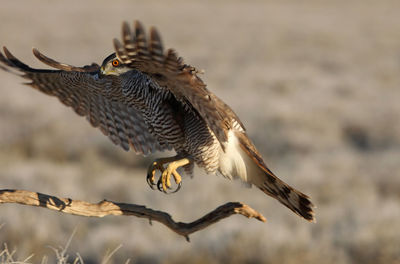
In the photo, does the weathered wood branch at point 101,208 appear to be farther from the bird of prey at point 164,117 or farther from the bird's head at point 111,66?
the bird's head at point 111,66

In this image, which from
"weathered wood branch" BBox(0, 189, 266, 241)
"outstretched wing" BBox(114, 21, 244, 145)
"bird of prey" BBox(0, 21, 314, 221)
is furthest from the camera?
"bird of prey" BBox(0, 21, 314, 221)

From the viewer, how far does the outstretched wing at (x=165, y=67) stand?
2.41 meters

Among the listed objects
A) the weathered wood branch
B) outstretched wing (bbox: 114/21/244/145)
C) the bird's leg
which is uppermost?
outstretched wing (bbox: 114/21/244/145)

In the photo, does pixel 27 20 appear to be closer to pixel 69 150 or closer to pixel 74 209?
pixel 69 150

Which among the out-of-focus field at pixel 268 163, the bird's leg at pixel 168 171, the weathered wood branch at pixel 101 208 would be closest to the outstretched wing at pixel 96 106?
the bird's leg at pixel 168 171

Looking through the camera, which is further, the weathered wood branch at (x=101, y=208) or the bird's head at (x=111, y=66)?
the bird's head at (x=111, y=66)

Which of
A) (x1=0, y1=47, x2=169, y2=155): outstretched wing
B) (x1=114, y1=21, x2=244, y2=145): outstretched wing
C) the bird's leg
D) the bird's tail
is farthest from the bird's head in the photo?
the bird's tail

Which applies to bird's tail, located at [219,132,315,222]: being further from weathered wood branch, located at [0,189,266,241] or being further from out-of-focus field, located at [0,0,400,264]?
out-of-focus field, located at [0,0,400,264]

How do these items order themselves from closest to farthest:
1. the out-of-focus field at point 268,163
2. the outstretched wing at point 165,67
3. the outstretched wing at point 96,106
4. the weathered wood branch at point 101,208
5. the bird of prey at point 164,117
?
the outstretched wing at point 165,67, the weathered wood branch at point 101,208, the bird of prey at point 164,117, the outstretched wing at point 96,106, the out-of-focus field at point 268,163

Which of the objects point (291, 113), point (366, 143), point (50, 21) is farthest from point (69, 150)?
point (50, 21)

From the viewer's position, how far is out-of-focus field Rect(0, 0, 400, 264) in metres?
6.00

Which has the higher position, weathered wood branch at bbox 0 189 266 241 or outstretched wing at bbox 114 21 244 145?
outstretched wing at bbox 114 21 244 145

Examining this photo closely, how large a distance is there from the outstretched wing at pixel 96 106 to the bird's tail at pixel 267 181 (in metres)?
0.52

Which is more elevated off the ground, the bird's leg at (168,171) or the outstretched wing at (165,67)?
the outstretched wing at (165,67)
